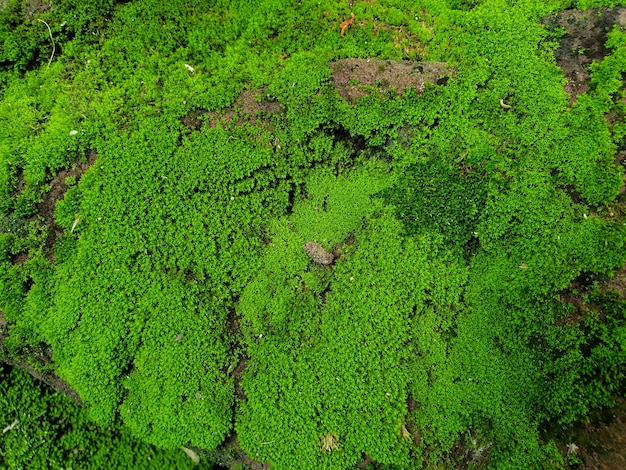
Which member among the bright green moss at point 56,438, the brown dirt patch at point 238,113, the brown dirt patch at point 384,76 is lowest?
the bright green moss at point 56,438

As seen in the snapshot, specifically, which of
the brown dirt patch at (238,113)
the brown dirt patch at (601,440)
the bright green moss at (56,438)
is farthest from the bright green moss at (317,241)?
the bright green moss at (56,438)

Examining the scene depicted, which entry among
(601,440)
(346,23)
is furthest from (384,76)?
(601,440)

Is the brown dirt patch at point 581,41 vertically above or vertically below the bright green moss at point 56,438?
above

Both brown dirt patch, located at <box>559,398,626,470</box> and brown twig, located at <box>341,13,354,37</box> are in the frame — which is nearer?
brown dirt patch, located at <box>559,398,626,470</box>

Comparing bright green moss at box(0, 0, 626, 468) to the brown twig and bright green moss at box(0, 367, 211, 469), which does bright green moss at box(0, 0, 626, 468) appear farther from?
bright green moss at box(0, 367, 211, 469)

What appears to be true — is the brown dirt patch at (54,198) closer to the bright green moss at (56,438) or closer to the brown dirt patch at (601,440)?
the bright green moss at (56,438)

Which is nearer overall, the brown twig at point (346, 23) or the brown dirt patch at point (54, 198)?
the brown dirt patch at point (54, 198)

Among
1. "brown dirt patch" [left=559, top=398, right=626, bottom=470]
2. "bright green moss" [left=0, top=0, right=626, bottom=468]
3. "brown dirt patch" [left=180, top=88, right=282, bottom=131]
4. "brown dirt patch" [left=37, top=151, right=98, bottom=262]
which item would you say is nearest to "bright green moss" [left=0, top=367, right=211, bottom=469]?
"bright green moss" [left=0, top=0, right=626, bottom=468]
